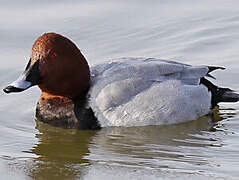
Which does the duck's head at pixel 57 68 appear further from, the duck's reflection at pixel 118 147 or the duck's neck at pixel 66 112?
the duck's reflection at pixel 118 147

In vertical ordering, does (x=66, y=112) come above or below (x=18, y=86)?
below

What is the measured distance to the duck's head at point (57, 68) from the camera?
308 inches

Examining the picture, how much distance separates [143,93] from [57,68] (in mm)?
1026

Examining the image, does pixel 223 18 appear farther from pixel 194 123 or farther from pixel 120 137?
pixel 120 137

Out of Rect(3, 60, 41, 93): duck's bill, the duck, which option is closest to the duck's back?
the duck

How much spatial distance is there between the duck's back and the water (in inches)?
5.5

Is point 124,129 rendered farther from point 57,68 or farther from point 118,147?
point 57,68

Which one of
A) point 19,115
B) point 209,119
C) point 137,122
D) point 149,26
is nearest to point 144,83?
point 137,122

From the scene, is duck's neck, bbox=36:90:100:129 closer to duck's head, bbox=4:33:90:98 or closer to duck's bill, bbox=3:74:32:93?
duck's head, bbox=4:33:90:98

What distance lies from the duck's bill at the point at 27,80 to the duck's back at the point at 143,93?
675mm

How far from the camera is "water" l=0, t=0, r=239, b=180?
656 centimetres

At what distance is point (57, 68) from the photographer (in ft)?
25.9

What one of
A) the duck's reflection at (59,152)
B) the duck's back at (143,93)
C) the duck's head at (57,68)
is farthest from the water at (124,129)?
the duck's head at (57,68)

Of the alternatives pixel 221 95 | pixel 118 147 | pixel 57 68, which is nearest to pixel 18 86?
pixel 57 68
